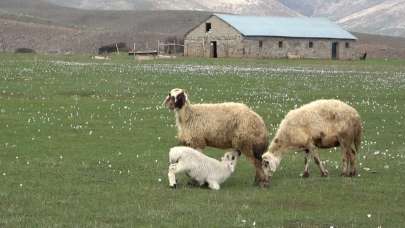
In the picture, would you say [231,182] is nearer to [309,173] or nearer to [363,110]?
[309,173]

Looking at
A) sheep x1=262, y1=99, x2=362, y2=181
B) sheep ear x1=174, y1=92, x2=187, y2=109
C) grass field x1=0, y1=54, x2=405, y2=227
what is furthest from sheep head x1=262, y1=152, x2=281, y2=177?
sheep ear x1=174, y1=92, x2=187, y2=109

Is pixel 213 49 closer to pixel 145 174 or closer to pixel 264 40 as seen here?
Result: pixel 264 40

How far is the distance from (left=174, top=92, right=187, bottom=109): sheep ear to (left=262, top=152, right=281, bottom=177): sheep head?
2.18m

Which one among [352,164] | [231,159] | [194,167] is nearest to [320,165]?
[352,164]

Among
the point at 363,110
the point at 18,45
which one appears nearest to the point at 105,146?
the point at 363,110

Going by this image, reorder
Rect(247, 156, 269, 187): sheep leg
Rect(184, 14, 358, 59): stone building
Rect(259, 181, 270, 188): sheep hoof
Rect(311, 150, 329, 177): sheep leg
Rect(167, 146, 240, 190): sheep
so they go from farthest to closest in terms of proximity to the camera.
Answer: Rect(184, 14, 358, 59): stone building
Rect(311, 150, 329, 177): sheep leg
Rect(247, 156, 269, 187): sheep leg
Rect(259, 181, 270, 188): sheep hoof
Rect(167, 146, 240, 190): sheep

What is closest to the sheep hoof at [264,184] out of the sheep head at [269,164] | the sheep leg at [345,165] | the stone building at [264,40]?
the sheep head at [269,164]

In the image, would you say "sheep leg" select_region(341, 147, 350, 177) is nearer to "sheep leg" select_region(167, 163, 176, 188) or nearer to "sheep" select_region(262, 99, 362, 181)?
"sheep" select_region(262, 99, 362, 181)

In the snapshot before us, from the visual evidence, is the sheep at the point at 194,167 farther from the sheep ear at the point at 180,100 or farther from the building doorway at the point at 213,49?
the building doorway at the point at 213,49

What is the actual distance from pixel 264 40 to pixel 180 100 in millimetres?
88249

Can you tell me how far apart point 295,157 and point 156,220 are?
8.80m

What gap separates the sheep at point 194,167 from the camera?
16.1m

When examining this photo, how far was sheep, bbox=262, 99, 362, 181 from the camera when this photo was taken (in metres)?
18.1

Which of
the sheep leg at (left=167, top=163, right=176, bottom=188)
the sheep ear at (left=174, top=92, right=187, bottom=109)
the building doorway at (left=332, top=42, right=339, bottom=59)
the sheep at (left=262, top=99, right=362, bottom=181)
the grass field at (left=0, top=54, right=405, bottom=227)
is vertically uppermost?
the sheep ear at (left=174, top=92, right=187, bottom=109)
